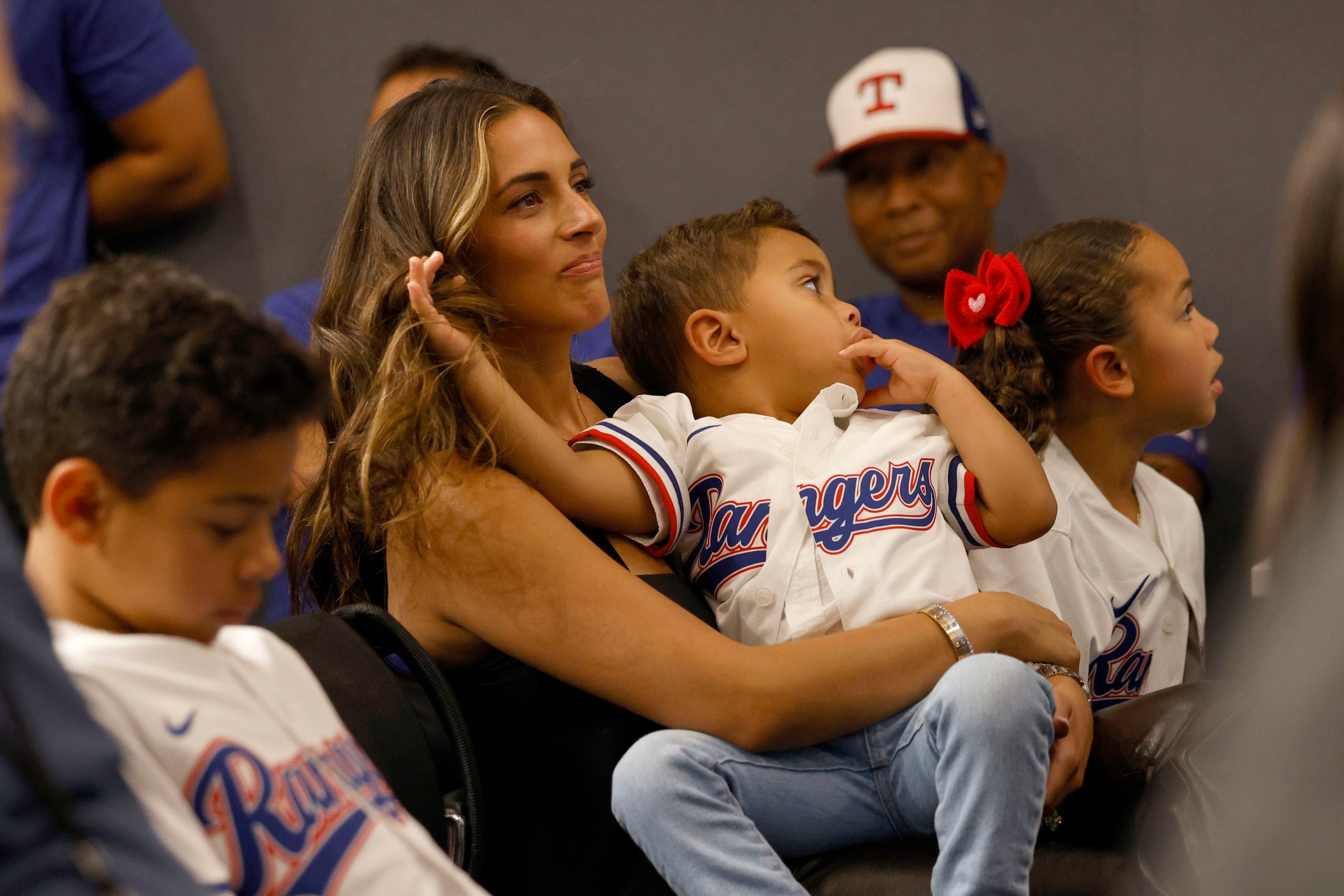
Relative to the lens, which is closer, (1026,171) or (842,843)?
(842,843)

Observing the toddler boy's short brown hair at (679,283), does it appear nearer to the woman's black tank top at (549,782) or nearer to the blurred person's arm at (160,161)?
the woman's black tank top at (549,782)

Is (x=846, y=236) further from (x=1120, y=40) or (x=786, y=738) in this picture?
(x=786, y=738)

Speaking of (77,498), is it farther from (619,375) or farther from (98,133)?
(98,133)

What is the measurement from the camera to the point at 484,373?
4.02 ft

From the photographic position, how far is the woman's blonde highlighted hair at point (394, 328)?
1199 mm

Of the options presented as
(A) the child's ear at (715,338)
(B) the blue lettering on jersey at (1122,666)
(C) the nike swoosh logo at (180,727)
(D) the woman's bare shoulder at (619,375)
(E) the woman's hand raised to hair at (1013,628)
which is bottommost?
(B) the blue lettering on jersey at (1122,666)

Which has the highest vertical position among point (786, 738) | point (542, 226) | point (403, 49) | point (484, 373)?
point (403, 49)

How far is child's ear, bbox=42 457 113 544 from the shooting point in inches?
27.1

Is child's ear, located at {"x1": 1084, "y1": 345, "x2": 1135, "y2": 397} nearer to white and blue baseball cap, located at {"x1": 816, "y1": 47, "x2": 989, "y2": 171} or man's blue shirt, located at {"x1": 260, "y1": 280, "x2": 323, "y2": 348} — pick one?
white and blue baseball cap, located at {"x1": 816, "y1": 47, "x2": 989, "y2": 171}

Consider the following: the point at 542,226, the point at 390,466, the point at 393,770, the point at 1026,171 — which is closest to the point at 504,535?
the point at 390,466

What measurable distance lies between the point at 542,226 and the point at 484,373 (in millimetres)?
Result: 249

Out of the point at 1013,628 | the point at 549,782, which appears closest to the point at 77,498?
the point at 549,782

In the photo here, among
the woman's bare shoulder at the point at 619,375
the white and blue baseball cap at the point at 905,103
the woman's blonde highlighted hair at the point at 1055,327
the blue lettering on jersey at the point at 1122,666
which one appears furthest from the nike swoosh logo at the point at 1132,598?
the white and blue baseball cap at the point at 905,103

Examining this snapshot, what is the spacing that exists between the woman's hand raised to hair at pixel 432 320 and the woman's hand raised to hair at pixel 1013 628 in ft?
1.90
